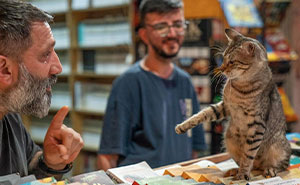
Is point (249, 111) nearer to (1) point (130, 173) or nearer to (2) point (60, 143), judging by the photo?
(1) point (130, 173)

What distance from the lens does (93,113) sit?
→ 12.5 feet

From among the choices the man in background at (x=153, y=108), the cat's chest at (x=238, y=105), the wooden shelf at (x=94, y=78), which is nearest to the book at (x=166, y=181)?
the cat's chest at (x=238, y=105)

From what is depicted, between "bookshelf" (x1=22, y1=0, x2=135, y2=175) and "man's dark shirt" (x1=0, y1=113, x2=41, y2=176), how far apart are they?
222 centimetres

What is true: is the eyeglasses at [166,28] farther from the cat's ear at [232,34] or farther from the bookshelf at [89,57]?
the bookshelf at [89,57]

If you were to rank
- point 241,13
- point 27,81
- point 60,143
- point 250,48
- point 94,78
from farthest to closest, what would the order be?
point 94,78, point 241,13, point 60,143, point 27,81, point 250,48

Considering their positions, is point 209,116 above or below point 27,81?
below

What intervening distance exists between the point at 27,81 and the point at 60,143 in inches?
10.7

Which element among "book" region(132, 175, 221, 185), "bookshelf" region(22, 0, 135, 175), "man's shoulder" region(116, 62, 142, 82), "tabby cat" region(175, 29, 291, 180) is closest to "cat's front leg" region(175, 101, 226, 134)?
"tabby cat" region(175, 29, 291, 180)

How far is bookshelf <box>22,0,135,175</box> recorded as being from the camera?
3627 millimetres

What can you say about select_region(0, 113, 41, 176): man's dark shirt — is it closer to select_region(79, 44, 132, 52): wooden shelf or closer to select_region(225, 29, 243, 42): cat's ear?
select_region(225, 29, 243, 42): cat's ear

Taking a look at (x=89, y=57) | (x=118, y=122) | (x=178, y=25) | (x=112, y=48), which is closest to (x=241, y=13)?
(x=178, y=25)

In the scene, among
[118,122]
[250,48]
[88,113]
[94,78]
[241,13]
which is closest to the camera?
[250,48]

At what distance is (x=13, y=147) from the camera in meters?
1.27

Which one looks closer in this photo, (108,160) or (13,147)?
(13,147)
